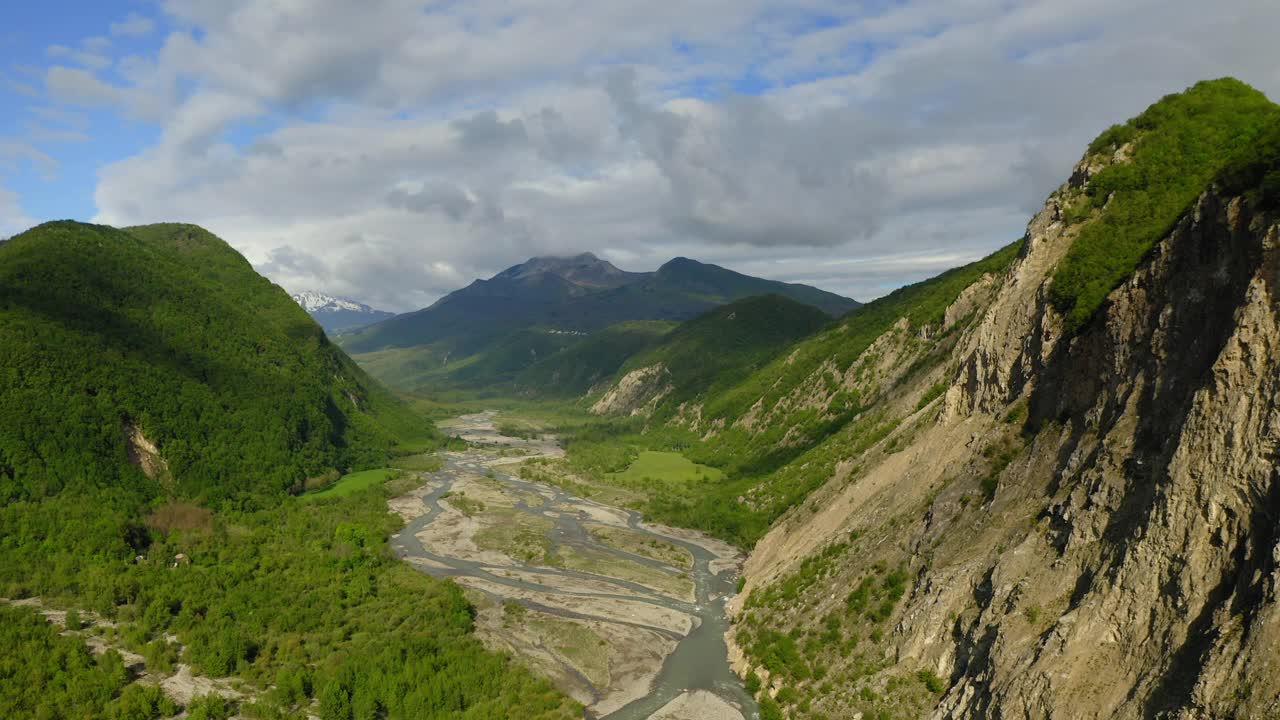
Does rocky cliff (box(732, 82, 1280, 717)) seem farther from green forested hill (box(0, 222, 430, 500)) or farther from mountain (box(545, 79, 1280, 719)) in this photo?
green forested hill (box(0, 222, 430, 500))

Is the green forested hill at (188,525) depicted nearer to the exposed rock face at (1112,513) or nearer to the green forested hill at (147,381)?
the green forested hill at (147,381)

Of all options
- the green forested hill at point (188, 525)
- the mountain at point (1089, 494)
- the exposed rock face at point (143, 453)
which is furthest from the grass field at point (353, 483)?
the mountain at point (1089, 494)

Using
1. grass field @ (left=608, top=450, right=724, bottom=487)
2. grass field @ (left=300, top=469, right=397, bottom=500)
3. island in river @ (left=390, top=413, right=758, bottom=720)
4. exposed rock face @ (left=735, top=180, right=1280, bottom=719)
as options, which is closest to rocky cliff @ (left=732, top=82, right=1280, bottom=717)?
exposed rock face @ (left=735, top=180, right=1280, bottom=719)

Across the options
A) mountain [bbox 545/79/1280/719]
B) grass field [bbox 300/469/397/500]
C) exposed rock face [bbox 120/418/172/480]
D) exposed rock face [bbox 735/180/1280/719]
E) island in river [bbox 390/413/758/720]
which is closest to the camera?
exposed rock face [bbox 735/180/1280/719]

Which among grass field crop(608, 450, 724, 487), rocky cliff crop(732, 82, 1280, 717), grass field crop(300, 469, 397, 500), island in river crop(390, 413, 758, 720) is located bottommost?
island in river crop(390, 413, 758, 720)

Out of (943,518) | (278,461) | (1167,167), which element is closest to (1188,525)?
(943,518)

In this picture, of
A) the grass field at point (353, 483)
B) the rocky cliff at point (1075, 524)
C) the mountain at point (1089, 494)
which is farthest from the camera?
the grass field at point (353, 483)

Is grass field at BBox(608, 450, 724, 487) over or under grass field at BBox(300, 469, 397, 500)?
under
